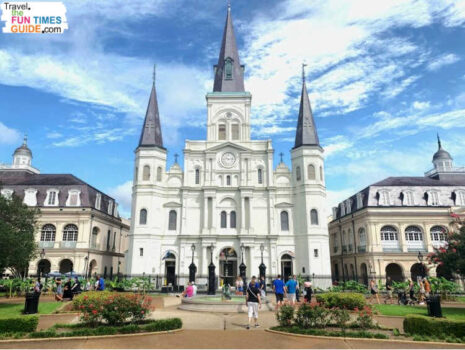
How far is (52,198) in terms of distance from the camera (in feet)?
141

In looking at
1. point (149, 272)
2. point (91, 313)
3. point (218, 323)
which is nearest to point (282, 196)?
point (149, 272)

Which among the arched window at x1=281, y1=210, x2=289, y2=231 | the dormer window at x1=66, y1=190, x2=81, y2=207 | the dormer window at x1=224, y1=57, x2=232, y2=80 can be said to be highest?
the dormer window at x1=224, y1=57, x2=232, y2=80

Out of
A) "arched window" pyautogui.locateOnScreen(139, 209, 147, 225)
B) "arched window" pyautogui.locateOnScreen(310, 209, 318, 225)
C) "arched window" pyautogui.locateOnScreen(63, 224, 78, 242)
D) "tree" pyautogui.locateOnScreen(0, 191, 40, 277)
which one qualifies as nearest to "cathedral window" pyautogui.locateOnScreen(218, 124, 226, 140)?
"arched window" pyautogui.locateOnScreen(139, 209, 147, 225)

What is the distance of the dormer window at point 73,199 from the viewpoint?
4266 cm

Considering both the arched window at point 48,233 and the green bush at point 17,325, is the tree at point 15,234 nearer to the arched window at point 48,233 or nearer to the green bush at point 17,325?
the green bush at point 17,325

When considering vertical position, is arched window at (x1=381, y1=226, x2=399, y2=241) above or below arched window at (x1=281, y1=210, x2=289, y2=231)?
below

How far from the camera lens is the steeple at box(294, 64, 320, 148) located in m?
43.8

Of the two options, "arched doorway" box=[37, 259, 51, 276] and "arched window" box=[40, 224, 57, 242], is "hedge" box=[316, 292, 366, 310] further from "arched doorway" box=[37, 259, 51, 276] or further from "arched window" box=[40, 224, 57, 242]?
"arched doorway" box=[37, 259, 51, 276]

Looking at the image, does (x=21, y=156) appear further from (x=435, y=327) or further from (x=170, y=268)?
(x=435, y=327)

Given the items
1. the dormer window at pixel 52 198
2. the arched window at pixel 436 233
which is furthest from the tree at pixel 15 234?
the arched window at pixel 436 233

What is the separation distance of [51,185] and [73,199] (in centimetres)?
386

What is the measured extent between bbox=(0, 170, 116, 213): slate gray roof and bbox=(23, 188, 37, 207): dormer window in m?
0.35

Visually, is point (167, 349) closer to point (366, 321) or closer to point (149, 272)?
point (366, 321)

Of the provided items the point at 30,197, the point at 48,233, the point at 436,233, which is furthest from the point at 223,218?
the point at 436,233
